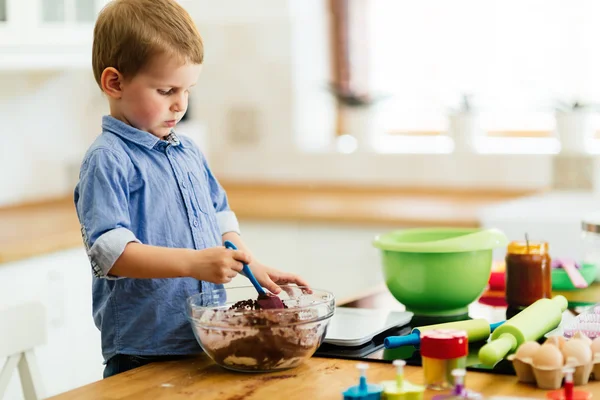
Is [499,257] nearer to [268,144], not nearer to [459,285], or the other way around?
[459,285]

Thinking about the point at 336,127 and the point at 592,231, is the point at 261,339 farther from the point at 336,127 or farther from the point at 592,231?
the point at 336,127

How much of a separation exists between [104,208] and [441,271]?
62cm

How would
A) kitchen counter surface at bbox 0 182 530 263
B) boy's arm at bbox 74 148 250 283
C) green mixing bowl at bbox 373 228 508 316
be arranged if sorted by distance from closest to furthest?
boy's arm at bbox 74 148 250 283 → green mixing bowl at bbox 373 228 508 316 → kitchen counter surface at bbox 0 182 530 263

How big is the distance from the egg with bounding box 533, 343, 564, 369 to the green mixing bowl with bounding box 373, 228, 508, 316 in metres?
0.45

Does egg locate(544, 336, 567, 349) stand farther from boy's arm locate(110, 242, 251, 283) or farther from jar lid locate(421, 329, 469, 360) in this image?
boy's arm locate(110, 242, 251, 283)

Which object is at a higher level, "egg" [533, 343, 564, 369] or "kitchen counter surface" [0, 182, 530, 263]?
"kitchen counter surface" [0, 182, 530, 263]

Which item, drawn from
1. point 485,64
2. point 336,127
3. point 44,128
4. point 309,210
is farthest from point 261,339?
point 336,127

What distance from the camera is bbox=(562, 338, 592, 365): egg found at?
4.04 feet

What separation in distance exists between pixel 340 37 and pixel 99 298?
2526mm

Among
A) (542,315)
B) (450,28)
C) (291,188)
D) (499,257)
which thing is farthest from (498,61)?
(542,315)

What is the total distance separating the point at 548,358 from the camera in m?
1.22

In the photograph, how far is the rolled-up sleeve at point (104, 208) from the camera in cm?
136

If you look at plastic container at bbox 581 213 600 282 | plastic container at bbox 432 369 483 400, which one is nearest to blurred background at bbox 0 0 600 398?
plastic container at bbox 581 213 600 282

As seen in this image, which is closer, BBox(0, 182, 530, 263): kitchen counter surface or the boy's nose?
the boy's nose
